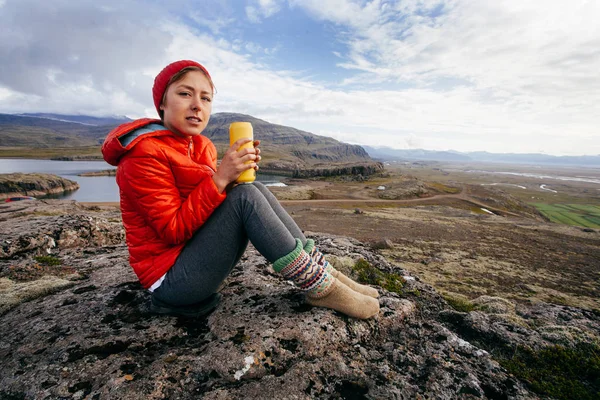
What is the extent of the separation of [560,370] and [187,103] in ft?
17.0

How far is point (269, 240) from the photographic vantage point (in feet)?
9.17

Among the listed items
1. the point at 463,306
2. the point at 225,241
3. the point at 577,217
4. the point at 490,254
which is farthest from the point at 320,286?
the point at 577,217

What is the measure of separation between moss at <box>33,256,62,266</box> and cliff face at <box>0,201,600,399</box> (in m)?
0.50

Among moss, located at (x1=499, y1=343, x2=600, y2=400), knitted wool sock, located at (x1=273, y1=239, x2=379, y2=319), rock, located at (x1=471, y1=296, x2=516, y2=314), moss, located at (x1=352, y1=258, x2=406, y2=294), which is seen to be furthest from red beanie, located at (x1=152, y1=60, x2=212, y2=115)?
rock, located at (x1=471, y1=296, x2=516, y2=314)

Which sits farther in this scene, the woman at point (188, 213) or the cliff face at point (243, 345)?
the woman at point (188, 213)

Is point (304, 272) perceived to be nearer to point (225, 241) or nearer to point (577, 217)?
point (225, 241)

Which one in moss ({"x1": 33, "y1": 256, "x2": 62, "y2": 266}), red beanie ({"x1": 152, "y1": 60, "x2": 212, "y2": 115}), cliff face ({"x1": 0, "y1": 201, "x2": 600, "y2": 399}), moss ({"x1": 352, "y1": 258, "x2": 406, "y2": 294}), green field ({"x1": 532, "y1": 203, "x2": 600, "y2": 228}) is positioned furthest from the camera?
green field ({"x1": 532, "y1": 203, "x2": 600, "y2": 228})

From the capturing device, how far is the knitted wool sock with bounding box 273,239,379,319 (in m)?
2.81

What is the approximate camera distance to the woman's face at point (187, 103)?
2904 millimetres

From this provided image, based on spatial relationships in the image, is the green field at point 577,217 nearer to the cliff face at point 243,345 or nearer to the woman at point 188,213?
the cliff face at point 243,345

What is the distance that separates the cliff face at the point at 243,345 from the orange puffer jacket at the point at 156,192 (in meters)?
0.79

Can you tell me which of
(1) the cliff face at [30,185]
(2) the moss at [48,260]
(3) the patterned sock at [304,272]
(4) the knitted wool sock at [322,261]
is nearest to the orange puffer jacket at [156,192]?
(3) the patterned sock at [304,272]

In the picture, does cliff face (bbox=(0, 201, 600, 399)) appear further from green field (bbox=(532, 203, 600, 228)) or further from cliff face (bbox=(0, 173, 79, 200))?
green field (bbox=(532, 203, 600, 228))

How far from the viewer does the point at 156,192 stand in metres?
2.69
